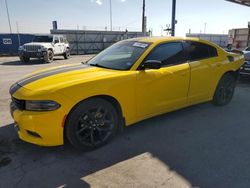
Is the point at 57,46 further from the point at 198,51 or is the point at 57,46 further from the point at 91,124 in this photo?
the point at 91,124

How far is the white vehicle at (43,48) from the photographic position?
15.8 metres

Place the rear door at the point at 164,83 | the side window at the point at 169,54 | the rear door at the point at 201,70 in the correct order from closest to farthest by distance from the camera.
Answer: the rear door at the point at 164,83, the side window at the point at 169,54, the rear door at the point at 201,70

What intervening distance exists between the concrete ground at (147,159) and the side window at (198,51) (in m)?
1.31

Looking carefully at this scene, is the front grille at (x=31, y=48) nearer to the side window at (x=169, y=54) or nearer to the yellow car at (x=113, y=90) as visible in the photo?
the yellow car at (x=113, y=90)

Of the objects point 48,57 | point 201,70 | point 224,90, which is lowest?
point 48,57

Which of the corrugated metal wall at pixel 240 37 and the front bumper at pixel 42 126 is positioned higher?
the corrugated metal wall at pixel 240 37

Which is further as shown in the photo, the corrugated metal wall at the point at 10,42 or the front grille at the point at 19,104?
the corrugated metal wall at the point at 10,42

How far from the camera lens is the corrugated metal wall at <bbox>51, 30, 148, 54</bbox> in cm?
2839

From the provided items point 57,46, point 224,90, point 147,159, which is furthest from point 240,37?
point 147,159

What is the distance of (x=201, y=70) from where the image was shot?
467cm

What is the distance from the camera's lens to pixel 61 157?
10.8 ft

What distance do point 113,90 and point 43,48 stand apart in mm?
13991

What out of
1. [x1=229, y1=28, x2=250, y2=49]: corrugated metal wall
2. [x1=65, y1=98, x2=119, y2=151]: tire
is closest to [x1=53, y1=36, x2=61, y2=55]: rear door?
[x1=229, y1=28, x2=250, y2=49]: corrugated metal wall

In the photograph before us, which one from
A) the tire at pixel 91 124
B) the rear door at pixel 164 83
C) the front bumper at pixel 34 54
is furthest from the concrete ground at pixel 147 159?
the front bumper at pixel 34 54
